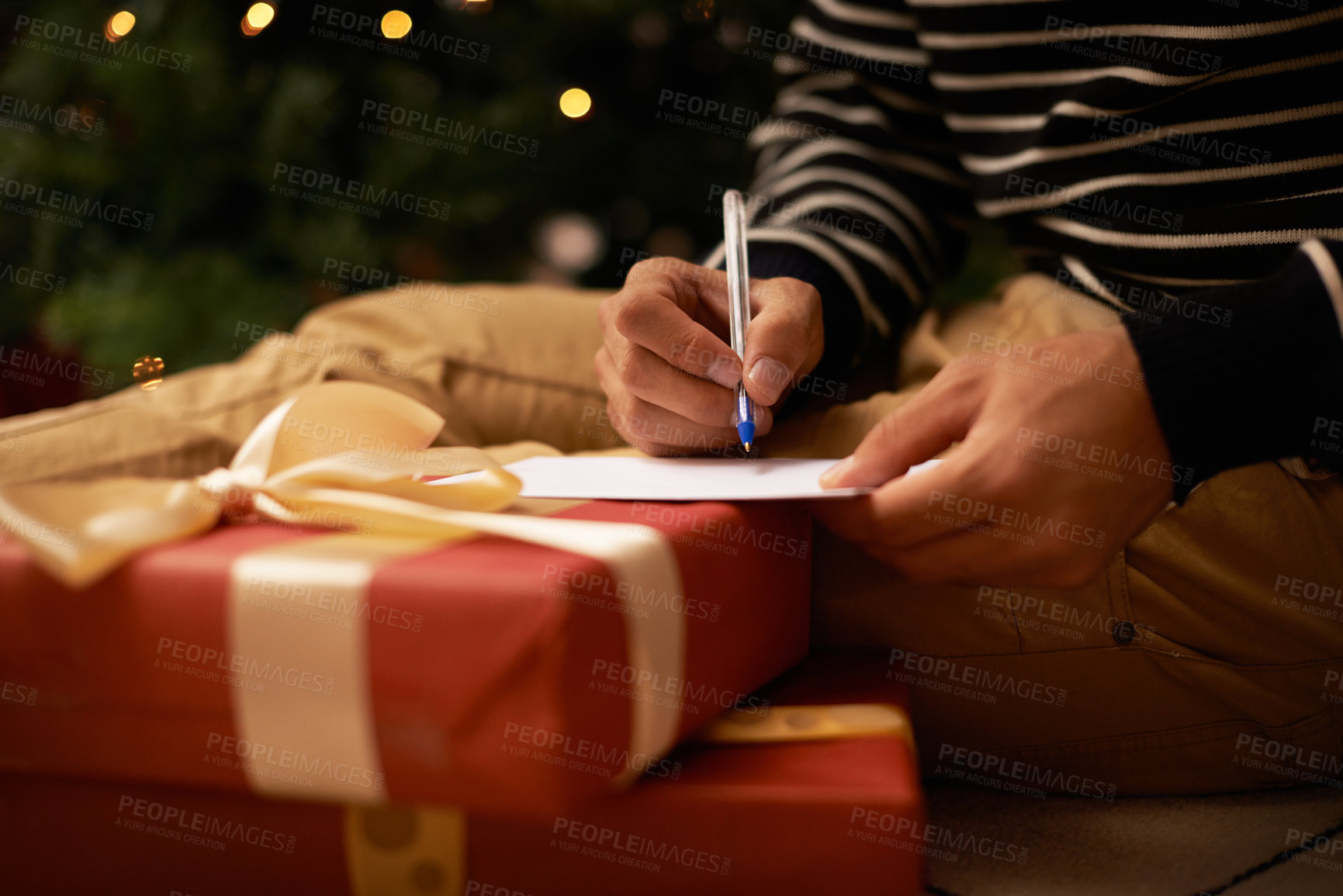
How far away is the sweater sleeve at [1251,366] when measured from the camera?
0.37m

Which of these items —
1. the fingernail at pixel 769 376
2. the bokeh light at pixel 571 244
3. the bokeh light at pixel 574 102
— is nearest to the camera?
the fingernail at pixel 769 376

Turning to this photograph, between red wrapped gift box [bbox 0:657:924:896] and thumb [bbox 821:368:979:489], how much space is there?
105mm

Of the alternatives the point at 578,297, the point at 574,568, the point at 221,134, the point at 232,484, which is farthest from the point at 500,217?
the point at 574,568

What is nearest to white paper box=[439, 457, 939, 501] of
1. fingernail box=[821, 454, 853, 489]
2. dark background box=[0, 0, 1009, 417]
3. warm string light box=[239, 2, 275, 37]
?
fingernail box=[821, 454, 853, 489]

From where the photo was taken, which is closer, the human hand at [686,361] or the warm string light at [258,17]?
the human hand at [686,361]

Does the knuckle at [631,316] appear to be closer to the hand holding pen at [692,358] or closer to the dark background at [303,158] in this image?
the hand holding pen at [692,358]

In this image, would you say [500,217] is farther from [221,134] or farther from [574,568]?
[574,568]

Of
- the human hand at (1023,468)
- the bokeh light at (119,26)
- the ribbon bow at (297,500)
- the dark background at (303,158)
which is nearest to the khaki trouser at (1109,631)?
the human hand at (1023,468)

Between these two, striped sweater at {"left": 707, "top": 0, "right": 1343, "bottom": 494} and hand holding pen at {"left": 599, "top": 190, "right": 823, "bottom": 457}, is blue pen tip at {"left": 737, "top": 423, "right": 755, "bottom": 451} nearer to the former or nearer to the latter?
hand holding pen at {"left": 599, "top": 190, "right": 823, "bottom": 457}

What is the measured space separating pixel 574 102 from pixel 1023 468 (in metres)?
0.97

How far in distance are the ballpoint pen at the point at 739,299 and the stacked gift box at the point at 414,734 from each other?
0.11 m

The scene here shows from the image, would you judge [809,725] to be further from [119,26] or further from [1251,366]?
[119,26]

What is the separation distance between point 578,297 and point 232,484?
0.39 meters

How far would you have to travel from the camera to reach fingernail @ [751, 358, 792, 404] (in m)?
0.44
